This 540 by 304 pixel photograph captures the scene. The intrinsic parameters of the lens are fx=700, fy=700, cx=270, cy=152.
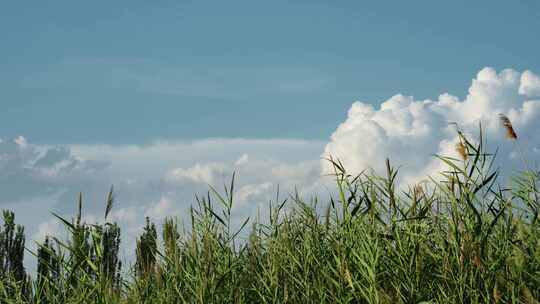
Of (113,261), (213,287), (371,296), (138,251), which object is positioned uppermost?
(113,261)

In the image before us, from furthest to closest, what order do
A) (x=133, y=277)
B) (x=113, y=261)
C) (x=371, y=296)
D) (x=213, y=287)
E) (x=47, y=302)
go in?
(x=113, y=261)
(x=133, y=277)
(x=47, y=302)
(x=213, y=287)
(x=371, y=296)

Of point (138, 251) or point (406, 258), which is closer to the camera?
point (406, 258)

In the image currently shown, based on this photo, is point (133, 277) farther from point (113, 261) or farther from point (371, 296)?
point (113, 261)

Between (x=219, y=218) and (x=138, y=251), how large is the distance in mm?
753

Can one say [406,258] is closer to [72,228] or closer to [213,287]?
[213,287]

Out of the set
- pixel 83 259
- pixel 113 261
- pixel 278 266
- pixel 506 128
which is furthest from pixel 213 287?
pixel 113 261

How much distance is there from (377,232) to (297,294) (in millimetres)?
968

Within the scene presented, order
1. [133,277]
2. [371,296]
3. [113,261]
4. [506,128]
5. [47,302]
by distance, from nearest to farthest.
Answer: [371,296]
[506,128]
[47,302]
[133,277]
[113,261]

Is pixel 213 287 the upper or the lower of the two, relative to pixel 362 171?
lower

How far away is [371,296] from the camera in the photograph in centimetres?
451

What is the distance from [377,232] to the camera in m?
5.08

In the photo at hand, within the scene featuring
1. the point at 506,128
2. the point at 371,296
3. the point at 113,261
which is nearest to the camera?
the point at 371,296

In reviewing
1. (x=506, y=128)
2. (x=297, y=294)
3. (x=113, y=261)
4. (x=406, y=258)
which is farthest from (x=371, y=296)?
(x=113, y=261)

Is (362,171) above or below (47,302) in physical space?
above
